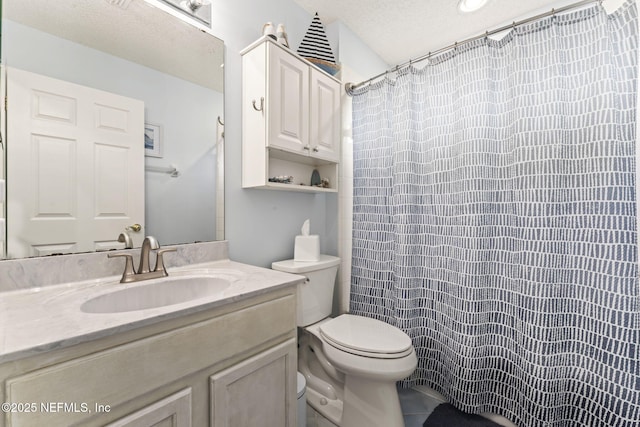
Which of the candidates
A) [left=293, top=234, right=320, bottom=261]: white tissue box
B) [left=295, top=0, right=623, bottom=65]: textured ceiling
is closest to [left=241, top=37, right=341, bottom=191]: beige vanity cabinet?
[left=293, top=234, right=320, bottom=261]: white tissue box

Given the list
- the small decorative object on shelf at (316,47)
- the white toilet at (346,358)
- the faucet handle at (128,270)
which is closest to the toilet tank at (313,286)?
the white toilet at (346,358)

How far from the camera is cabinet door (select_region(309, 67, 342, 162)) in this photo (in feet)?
5.35

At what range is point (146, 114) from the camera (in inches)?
45.2

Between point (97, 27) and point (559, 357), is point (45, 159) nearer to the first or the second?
point (97, 27)

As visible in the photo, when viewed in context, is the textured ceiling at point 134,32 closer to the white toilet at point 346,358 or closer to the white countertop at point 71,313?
the white countertop at point 71,313

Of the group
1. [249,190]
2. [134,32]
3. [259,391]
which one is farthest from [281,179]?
[259,391]

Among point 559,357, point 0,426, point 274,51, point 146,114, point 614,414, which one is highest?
point 274,51

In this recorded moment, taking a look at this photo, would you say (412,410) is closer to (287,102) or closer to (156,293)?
(156,293)

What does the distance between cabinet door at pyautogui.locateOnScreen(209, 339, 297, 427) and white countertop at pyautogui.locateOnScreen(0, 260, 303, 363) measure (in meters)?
0.23

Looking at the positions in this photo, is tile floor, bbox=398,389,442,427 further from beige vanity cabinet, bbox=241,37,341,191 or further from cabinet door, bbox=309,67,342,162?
cabinet door, bbox=309,67,342,162

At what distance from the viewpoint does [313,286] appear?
159cm

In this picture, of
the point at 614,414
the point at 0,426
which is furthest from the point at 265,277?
the point at 614,414

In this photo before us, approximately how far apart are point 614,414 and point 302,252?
4.87ft

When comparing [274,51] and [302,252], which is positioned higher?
[274,51]
